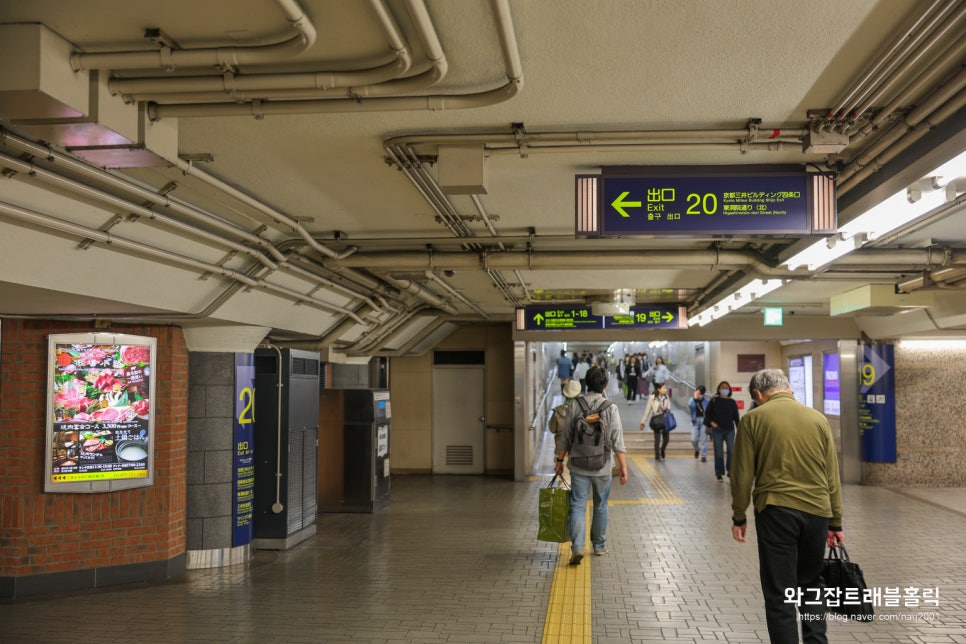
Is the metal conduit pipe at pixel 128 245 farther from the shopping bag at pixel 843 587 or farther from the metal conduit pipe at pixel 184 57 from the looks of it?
the shopping bag at pixel 843 587

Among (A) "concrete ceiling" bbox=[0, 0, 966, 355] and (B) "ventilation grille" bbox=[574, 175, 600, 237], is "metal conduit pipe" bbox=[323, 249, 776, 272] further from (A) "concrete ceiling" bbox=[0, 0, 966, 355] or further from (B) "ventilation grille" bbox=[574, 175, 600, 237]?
(B) "ventilation grille" bbox=[574, 175, 600, 237]

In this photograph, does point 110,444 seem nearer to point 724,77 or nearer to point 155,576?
point 155,576

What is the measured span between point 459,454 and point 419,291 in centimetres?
590

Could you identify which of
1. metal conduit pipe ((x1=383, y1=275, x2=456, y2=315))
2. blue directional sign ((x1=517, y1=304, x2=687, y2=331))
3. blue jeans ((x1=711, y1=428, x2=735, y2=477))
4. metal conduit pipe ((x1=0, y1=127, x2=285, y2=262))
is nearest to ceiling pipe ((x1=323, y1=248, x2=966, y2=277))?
metal conduit pipe ((x1=0, y1=127, x2=285, y2=262))

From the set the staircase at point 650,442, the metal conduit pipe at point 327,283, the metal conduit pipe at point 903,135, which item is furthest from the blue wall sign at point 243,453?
the staircase at point 650,442

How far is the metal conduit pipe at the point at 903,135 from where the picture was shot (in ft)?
11.3

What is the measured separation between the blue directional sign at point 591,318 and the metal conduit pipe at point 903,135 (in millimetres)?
6861

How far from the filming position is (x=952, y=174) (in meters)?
3.60

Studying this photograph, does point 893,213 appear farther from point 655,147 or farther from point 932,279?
point 932,279

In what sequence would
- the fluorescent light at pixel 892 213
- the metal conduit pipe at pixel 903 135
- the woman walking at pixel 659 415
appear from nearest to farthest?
the metal conduit pipe at pixel 903 135 → the fluorescent light at pixel 892 213 → the woman walking at pixel 659 415

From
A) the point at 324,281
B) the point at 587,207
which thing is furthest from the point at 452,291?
the point at 587,207

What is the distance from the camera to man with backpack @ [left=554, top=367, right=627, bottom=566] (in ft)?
22.9

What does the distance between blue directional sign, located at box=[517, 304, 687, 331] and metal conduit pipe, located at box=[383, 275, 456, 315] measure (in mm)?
1176

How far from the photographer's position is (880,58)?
325 cm
